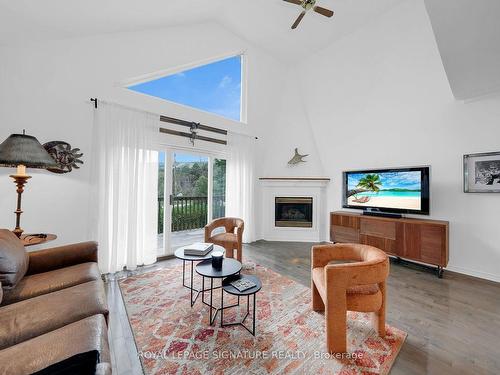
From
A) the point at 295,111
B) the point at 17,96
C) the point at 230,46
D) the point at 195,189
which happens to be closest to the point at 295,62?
the point at 295,111

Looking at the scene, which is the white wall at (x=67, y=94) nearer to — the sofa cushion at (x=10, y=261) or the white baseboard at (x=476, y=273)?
the sofa cushion at (x=10, y=261)

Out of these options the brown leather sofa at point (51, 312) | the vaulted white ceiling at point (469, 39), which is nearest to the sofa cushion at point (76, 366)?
the brown leather sofa at point (51, 312)

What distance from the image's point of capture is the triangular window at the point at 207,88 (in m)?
3.69

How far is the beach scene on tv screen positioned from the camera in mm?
3559

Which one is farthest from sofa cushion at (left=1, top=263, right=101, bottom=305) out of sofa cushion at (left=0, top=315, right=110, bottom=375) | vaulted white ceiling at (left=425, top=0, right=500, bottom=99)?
vaulted white ceiling at (left=425, top=0, right=500, bottom=99)

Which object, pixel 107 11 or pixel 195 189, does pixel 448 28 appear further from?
pixel 195 189

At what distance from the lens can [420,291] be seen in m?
2.70

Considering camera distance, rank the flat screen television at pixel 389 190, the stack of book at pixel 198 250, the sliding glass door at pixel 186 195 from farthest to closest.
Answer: the sliding glass door at pixel 186 195, the flat screen television at pixel 389 190, the stack of book at pixel 198 250

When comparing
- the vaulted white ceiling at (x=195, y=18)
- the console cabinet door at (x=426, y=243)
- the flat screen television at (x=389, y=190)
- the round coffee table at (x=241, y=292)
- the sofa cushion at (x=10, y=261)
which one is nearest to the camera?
the sofa cushion at (x=10, y=261)

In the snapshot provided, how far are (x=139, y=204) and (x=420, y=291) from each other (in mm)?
3871

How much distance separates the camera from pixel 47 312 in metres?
1.40

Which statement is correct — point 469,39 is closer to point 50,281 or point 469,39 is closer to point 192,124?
point 192,124

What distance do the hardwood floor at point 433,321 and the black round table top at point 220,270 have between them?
74cm

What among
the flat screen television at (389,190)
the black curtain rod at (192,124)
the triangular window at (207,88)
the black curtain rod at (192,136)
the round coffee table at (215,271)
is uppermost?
the triangular window at (207,88)
